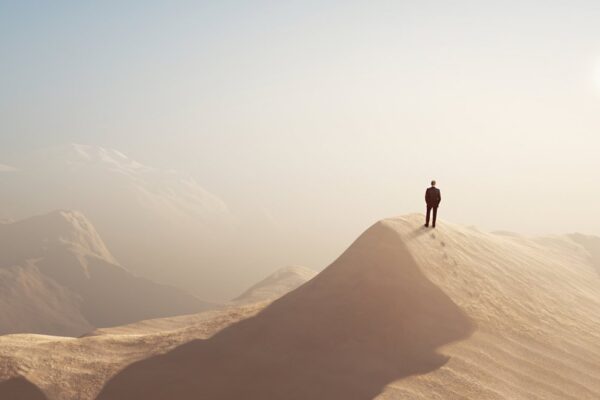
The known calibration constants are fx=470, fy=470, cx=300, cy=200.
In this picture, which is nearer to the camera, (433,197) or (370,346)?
(370,346)

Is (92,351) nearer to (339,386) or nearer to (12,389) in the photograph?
(12,389)

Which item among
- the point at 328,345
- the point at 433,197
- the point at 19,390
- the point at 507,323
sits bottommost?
the point at 19,390

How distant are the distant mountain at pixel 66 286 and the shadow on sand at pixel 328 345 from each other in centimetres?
7623

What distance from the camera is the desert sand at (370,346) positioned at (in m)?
9.74

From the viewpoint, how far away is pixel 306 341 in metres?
11.2

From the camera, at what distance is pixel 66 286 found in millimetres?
91188

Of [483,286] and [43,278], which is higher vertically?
[483,286]

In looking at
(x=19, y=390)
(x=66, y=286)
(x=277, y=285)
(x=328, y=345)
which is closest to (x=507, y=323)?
(x=328, y=345)

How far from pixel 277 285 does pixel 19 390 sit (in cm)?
3488

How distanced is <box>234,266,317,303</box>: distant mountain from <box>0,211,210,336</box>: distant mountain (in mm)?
45298

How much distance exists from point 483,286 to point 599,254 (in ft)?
62.7

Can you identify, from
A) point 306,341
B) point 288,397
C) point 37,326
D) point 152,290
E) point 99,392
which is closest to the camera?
point 288,397

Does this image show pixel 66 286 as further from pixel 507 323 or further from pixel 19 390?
pixel 507 323

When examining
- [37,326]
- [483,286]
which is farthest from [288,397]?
[37,326]
